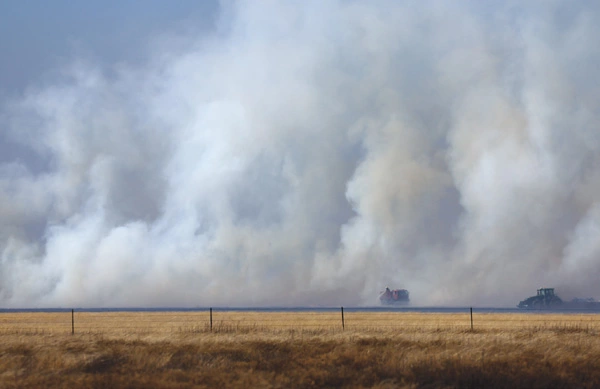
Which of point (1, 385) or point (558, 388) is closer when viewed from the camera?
point (1, 385)

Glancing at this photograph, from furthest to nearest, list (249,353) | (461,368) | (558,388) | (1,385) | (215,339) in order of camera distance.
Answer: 1. (215,339)
2. (249,353)
3. (461,368)
4. (558,388)
5. (1,385)

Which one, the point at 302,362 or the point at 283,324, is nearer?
the point at 302,362

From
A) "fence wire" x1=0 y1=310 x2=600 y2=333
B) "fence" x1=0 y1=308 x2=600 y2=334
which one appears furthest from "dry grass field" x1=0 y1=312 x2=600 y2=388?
"fence wire" x1=0 y1=310 x2=600 y2=333

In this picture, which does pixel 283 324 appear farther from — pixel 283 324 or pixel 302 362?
pixel 302 362

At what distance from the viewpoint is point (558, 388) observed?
2809 centimetres

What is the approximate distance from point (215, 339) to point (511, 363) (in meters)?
17.9

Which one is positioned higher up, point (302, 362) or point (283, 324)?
point (302, 362)

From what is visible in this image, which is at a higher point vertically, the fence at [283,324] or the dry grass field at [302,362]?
the dry grass field at [302,362]

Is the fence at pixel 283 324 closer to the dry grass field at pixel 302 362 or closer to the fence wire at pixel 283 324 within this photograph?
the fence wire at pixel 283 324

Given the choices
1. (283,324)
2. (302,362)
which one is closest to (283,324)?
(283,324)

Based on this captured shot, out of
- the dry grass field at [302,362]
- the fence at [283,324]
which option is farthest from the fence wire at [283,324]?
the dry grass field at [302,362]

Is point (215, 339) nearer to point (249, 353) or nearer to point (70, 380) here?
point (249, 353)

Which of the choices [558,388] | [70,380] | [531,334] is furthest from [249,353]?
[531,334]

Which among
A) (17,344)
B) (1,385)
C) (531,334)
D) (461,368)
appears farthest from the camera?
(531,334)
